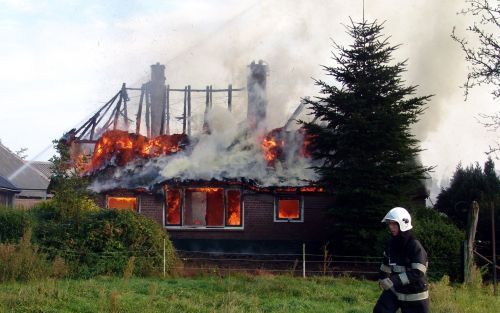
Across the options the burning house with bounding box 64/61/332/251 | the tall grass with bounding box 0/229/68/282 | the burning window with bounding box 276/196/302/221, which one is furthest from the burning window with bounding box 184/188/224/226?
the tall grass with bounding box 0/229/68/282

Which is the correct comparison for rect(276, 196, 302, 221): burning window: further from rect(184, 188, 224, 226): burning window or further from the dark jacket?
the dark jacket

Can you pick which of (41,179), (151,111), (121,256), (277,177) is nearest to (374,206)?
(277,177)

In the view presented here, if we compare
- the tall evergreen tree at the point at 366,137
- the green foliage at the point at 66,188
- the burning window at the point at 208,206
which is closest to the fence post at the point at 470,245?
the tall evergreen tree at the point at 366,137

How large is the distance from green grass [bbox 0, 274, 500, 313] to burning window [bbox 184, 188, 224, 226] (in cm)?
1171

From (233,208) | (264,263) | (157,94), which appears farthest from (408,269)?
(157,94)

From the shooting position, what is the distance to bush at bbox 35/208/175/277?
1495cm

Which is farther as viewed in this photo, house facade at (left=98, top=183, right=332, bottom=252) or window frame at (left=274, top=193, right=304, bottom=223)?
window frame at (left=274, top=193, right=304, bottom=223)

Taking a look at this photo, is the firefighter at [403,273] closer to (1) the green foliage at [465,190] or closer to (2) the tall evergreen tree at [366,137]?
(2) the tall evergreen tree at [366,137]

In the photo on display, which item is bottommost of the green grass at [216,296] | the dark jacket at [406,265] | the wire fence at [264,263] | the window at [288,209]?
the green grass at [216,296]

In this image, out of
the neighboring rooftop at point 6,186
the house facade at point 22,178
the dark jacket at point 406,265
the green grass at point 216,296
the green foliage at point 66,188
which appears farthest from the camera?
the house facade at point 22,178

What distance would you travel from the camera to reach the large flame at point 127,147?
26625 mm

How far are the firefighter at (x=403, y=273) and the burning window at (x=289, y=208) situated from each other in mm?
17335

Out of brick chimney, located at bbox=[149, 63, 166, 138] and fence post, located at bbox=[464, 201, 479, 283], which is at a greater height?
brick chimney, located at bbox=[149, 63, 166, 138]

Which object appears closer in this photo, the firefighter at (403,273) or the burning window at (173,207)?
the firefighter at (403,273)
